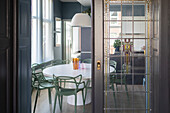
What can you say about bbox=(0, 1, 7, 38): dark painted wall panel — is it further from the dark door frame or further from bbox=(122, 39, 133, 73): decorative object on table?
bbox=(122, 39, 133, 73): decorative object on table

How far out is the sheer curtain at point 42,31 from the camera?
5.55 metres

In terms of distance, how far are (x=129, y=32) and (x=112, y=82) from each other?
67 cm

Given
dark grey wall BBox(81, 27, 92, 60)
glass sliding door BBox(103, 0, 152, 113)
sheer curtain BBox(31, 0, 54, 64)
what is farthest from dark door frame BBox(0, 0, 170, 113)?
dark grey wall BBox(81, 27, 92, 60)

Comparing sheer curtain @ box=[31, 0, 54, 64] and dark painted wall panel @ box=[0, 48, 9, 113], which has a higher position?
sheer curtain @ box=[31, 0, 54, 64]

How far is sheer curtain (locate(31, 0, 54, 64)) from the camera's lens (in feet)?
18.2

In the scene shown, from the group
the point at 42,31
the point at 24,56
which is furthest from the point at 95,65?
the point at 42,31

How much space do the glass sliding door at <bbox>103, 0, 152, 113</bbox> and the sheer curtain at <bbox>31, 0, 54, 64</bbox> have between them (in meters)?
3.38

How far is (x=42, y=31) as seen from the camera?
239 inches

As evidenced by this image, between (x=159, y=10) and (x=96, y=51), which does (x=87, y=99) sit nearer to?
(x=96, y=51)

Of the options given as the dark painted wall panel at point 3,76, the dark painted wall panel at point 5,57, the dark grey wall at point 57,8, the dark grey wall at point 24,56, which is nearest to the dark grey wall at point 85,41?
the dark grey wall at point 57,8

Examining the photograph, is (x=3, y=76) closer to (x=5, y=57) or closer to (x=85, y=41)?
(x=5, y=57)

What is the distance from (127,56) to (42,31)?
4026 millimetres

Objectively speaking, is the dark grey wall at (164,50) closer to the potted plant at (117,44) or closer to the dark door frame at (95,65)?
the dark door frame at (95,65)

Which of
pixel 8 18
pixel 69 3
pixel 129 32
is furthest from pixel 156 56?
pixel 69 3
